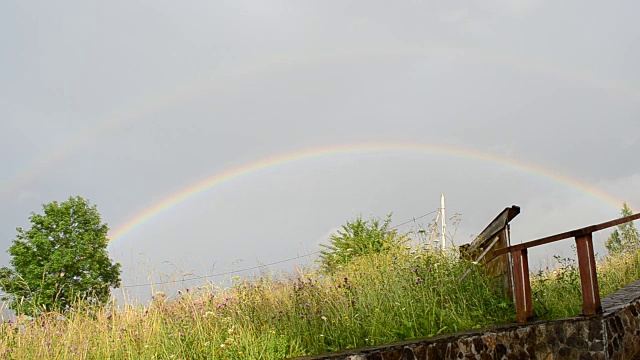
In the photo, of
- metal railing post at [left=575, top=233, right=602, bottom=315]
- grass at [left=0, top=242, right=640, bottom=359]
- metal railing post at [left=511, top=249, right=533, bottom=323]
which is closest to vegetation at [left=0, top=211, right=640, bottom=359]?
grass at [left=0, top=242, right=640, bottom=359]

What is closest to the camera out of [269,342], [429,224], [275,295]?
[269,342]

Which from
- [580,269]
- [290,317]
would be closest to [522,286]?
[580,269]

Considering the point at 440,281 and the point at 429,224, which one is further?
the point at 429,224

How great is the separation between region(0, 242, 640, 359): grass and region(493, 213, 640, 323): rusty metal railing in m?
0.34

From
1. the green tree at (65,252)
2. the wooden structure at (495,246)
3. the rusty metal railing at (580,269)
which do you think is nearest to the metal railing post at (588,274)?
the rusty metal railing at (580,269)

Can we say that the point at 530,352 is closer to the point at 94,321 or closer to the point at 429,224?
the point at 429,224

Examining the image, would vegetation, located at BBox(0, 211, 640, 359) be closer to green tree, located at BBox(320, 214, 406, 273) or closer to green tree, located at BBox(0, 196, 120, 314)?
green tree, located at BBox(320, 214, 406, 273)

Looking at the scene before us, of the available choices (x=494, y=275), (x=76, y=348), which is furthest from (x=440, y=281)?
(x=76, y=348)

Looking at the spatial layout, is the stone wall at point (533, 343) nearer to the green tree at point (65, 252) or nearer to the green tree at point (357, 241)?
the green tree at point (357, 241)

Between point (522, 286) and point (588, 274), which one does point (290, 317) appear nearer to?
point (522, 286)

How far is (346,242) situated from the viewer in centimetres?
1352

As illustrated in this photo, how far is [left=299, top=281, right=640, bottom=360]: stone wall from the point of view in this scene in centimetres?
547

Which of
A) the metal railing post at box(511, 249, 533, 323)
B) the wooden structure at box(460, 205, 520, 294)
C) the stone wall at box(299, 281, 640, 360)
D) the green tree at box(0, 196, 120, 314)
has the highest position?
the green tree at box(0, 196, 120, 314)

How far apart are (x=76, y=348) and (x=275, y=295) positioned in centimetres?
248
